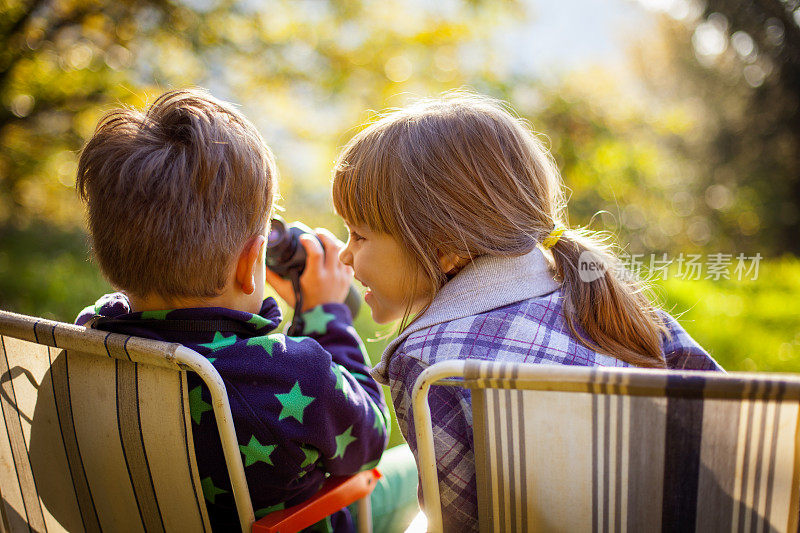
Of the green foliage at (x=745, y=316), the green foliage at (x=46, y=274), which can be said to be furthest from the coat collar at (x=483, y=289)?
the green foliage at (x=46, y=274)

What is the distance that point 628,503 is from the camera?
91cm

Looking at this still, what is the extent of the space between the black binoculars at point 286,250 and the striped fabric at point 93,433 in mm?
602

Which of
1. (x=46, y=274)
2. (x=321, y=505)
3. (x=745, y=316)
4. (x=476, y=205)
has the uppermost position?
(x=476, y=205)

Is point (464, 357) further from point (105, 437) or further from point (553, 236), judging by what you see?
point (105, 437)

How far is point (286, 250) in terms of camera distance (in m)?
1.67

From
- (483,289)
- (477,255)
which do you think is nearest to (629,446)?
(483,289)

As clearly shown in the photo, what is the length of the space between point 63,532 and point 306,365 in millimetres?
665

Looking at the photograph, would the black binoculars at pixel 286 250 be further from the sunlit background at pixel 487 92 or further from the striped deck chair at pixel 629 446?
the sunlit background at pixel 487 92

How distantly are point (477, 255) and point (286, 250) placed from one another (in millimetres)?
537

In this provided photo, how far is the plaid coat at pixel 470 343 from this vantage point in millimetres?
1174

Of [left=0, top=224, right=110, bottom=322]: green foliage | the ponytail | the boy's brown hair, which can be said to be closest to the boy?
the boy's brown hair

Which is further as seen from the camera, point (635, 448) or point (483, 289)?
point (483, 289)

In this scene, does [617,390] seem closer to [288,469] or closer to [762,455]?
[762,455]

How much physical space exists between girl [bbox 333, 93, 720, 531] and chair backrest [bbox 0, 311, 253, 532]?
439 mm
